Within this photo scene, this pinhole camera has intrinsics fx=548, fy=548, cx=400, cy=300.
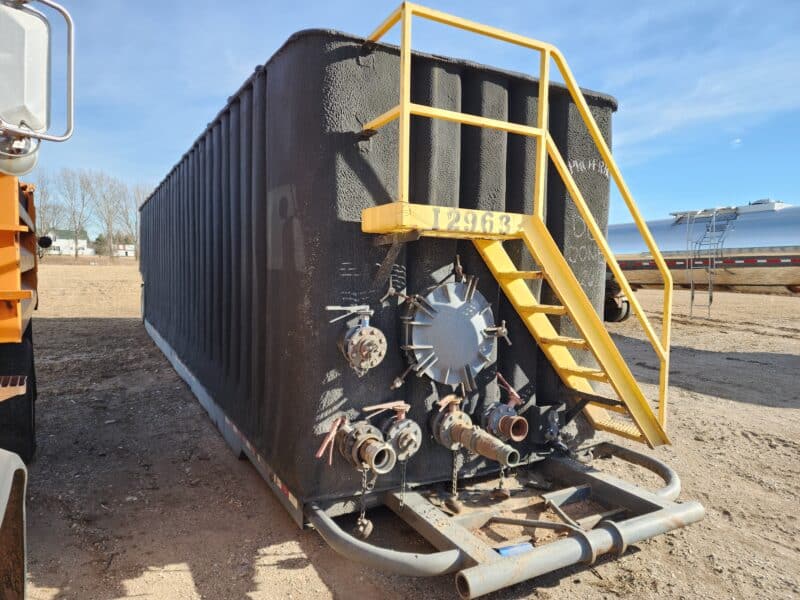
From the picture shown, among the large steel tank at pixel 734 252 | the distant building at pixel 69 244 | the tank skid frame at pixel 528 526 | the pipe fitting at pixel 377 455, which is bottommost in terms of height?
the tank skid frame at pixel 528 526

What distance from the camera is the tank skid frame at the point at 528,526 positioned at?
301 cm

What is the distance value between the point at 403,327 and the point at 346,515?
153cm

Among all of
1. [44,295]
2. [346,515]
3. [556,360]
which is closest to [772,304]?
[556,360]

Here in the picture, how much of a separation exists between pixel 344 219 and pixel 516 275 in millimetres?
1368

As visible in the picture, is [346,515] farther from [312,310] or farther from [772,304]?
[772,304]

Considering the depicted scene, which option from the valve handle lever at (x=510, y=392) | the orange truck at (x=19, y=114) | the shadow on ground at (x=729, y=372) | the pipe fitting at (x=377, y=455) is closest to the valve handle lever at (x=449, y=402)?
Result: the valve handle lever at (x=510, y=392)

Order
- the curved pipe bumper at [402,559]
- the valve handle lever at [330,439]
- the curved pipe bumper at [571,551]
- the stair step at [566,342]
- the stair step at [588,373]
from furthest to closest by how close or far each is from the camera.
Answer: the stair step at [588,373], the stair step at [566,342], the valve handle lever at [330,439], the curved pipe bumper at [402,559], the curved pipe bumper at [571,551]

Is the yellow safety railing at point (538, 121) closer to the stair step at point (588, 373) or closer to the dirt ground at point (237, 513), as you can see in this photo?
the stair step at point (588, 373)

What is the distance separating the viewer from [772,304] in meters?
22.1

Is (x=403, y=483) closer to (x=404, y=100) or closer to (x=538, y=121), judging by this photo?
(x=404, y=100)

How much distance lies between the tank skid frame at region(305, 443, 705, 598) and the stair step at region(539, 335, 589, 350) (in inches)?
40.8

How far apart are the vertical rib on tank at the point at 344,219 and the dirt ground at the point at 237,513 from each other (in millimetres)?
514

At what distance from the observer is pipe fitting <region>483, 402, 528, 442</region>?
4.06 meters

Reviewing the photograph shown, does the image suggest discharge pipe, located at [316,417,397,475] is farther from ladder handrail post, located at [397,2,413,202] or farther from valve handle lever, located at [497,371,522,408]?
ladder handrail post, located at [397,2,413,202]
